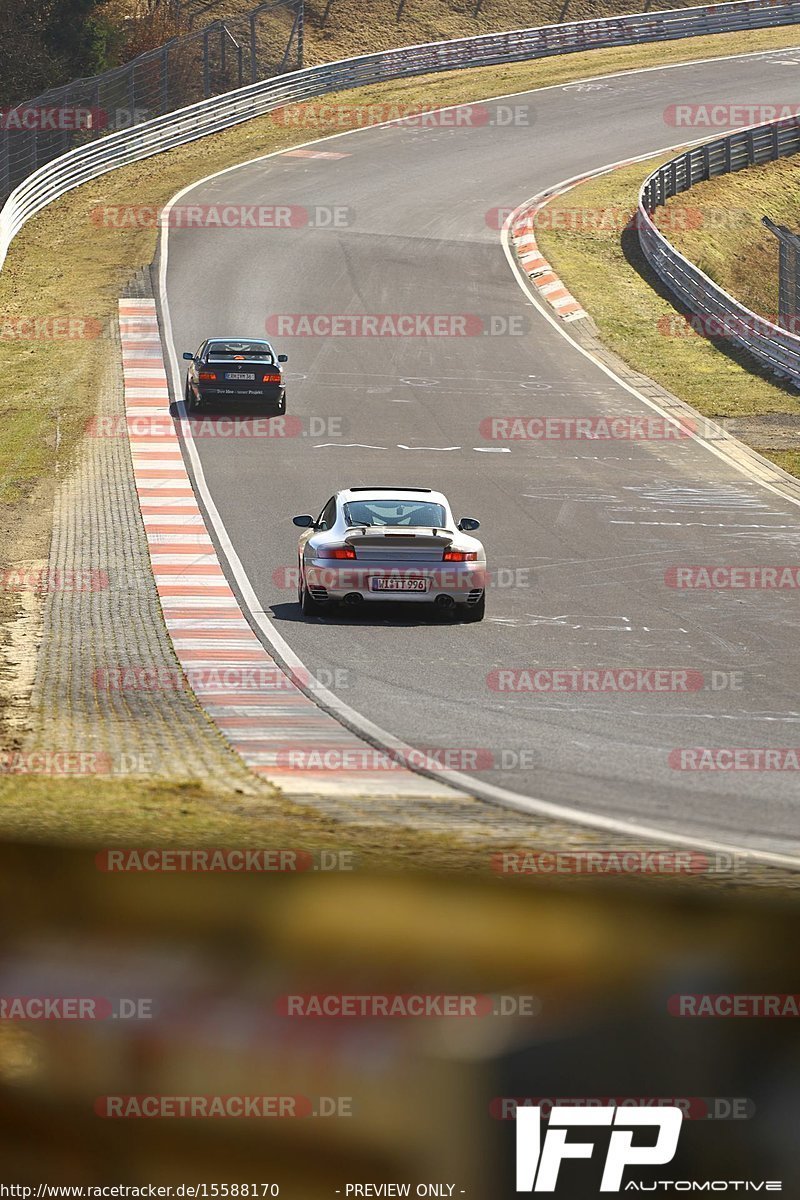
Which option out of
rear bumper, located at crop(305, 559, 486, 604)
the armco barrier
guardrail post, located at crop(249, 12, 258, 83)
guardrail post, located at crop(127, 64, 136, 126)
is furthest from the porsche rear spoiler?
guardrail post, located at crop(249, 12, 258, 83)

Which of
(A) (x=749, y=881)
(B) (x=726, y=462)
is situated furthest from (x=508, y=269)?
(A) (x=749, y=881)

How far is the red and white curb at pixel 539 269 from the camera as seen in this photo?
41284mm

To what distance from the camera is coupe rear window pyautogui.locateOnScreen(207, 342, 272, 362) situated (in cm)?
3072

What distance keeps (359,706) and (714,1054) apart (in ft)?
28.6

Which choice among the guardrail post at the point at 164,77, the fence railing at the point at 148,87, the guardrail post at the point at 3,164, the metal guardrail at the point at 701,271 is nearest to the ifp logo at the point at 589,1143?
the metal guardrail at the point at 701,271

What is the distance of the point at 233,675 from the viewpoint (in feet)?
46.1

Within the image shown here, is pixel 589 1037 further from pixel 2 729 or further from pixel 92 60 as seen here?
pixel 92 60

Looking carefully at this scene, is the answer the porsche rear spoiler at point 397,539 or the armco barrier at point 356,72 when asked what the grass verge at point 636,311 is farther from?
the armco barrier at point 356,72

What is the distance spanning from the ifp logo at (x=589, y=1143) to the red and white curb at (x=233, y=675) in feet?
17.2

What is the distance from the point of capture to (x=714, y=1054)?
4180mm

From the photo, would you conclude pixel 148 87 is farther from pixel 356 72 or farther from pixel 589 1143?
pixel 589 1143

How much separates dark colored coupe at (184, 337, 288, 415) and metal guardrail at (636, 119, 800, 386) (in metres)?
11.3

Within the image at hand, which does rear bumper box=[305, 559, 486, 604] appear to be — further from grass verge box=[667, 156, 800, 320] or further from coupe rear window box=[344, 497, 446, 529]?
grass verge box=[667, 156, 800, 320]

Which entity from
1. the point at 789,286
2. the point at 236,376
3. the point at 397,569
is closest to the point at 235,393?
the point at 236,376
